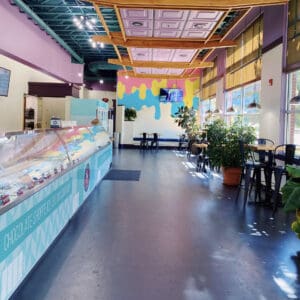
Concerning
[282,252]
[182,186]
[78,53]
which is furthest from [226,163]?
[78,53]

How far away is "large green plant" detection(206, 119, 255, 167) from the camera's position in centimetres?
800

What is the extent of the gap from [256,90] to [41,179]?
7.47 metres

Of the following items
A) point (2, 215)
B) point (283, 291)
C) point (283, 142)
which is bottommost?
point (283, 291)

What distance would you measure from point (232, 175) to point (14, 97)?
20.7ft

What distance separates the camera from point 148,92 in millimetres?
19000

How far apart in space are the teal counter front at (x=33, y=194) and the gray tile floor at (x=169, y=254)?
0.29 m

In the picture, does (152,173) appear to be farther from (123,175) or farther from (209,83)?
(209,83)

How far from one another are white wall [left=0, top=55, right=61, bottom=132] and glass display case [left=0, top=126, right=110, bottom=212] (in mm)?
4739

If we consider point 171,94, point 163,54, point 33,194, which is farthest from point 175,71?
point 33,194

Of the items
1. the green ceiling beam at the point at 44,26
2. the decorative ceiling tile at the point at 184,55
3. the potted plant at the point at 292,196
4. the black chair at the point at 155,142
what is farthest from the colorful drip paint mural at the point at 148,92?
the potted plant at the point at 292,196

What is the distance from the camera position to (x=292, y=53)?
7.08 metres

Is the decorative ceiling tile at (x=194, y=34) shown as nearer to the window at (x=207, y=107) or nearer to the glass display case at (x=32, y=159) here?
the window at (x=207, y=107)

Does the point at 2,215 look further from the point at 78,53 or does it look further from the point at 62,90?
the point at 78,53

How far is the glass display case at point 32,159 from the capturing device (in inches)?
117
